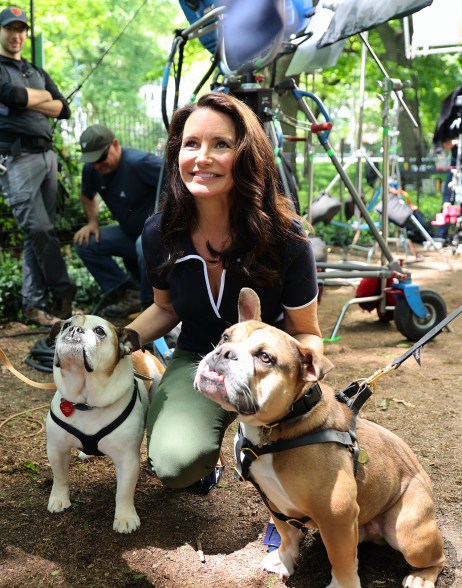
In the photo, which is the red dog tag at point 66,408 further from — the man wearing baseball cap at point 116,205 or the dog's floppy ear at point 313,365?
the man wearing baseball cap at point 116,205

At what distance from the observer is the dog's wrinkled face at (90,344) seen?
8.70ft

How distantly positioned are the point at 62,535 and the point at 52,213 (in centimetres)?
412

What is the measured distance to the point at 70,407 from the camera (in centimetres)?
276

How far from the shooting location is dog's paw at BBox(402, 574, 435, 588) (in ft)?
7.77

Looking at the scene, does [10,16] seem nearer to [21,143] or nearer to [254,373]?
[21,143]

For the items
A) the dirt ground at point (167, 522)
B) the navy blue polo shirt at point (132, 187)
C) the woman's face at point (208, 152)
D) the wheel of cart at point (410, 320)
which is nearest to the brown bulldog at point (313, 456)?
the dirt ground at point (167, 522)

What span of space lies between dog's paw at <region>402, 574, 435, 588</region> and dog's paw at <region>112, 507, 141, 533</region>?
3.53 feet

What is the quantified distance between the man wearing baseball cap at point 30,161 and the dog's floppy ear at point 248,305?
12.8ft

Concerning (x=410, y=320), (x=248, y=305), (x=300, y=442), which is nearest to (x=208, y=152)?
(x=248, y=305)

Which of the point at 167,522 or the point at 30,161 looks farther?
the point at 30,161

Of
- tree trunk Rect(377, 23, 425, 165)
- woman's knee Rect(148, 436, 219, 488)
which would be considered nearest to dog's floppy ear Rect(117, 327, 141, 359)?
woman's knee Rect(148, 436, 219, 488)

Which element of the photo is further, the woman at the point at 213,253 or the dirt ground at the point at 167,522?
the woman at the point at 213,253

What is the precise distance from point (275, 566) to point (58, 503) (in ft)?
3.30

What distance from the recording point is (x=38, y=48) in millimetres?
7930
